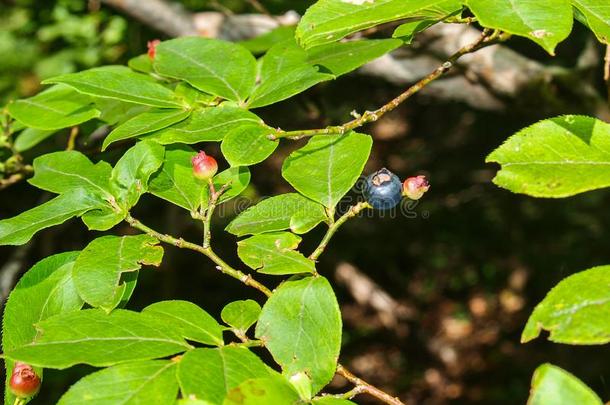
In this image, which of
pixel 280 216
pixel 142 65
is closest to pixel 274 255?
pixel 280 216

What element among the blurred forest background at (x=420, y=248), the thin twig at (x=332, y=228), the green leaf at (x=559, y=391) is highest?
the green leaf at (x=559, y=391)

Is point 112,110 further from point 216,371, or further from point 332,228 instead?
point 216,371

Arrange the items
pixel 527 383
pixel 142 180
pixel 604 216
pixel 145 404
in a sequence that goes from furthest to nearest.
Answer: pixel 527 383 → pixel 604 216 → pixel 142 180 → pixel 145 404

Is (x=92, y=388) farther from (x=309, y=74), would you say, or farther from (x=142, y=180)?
(x=309, y=74)

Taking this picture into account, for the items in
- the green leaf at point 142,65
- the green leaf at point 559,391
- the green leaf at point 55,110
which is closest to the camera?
the green leaf at point 559,391

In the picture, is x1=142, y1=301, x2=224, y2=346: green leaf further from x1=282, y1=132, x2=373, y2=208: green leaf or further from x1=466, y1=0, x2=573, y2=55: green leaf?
x1=466, y1=0, x2=573, y2=55: green leaf

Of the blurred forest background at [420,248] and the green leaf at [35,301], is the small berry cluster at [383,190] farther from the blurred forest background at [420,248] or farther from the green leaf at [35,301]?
the blurred forest background at [420,248]

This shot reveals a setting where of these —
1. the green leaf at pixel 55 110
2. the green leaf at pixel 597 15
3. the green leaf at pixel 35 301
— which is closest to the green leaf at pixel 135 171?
the green leaf at pixel 35 301

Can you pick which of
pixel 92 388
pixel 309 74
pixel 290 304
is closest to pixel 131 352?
pixel 92 388
